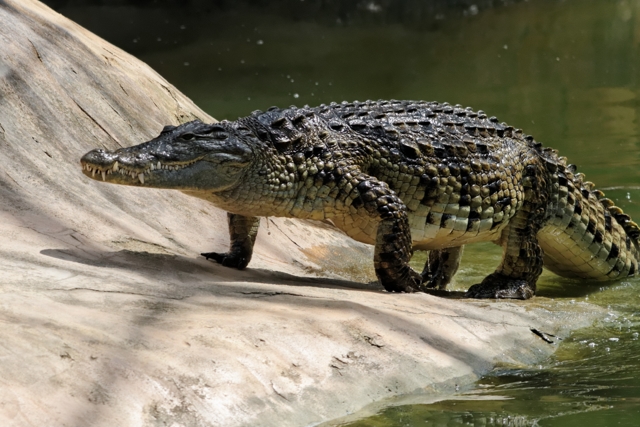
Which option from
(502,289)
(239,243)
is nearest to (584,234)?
(502,289)

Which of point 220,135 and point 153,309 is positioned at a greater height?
point 220,135

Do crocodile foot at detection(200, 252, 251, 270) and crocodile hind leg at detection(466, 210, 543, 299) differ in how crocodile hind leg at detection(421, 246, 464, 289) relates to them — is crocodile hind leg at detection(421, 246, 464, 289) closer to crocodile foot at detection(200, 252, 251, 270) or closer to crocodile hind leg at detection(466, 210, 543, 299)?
crocodile hind leg at detection(466, 210, 543, 299)

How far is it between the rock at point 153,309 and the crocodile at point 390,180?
40 cm

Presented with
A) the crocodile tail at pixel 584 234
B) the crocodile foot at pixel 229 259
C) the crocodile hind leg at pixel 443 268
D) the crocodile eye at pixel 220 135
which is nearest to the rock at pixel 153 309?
the crocodile foot at pixel 229 259

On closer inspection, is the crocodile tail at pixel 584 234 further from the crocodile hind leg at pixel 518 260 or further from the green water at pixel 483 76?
the crocodile hind leg at pixel 518 260

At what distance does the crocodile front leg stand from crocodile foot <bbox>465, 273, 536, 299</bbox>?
0.86 metres

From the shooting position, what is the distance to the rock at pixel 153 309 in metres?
3.19

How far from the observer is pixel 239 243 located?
551cm

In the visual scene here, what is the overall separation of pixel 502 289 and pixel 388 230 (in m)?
1.23

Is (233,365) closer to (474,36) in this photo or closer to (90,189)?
(90,189)

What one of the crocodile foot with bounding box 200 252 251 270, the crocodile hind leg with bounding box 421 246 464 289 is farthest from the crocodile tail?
the crocodile foot with bounding box 200 252 251 270

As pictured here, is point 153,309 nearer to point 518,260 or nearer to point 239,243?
point 239,243

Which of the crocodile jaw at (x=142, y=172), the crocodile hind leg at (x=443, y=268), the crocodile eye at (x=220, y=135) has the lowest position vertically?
the crocodile hind leg at (x=443, y=268)

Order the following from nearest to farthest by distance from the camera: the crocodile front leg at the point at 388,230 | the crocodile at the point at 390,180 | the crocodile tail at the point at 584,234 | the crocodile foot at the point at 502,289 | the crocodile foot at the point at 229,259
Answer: the crocodile at the point at 390,180, the crocodile front leg at the point at 388,230, the crocodile foot at the point at 229,259, the crocodile foot at the point at 502,289, the crocodile tail at the point at 584,234
